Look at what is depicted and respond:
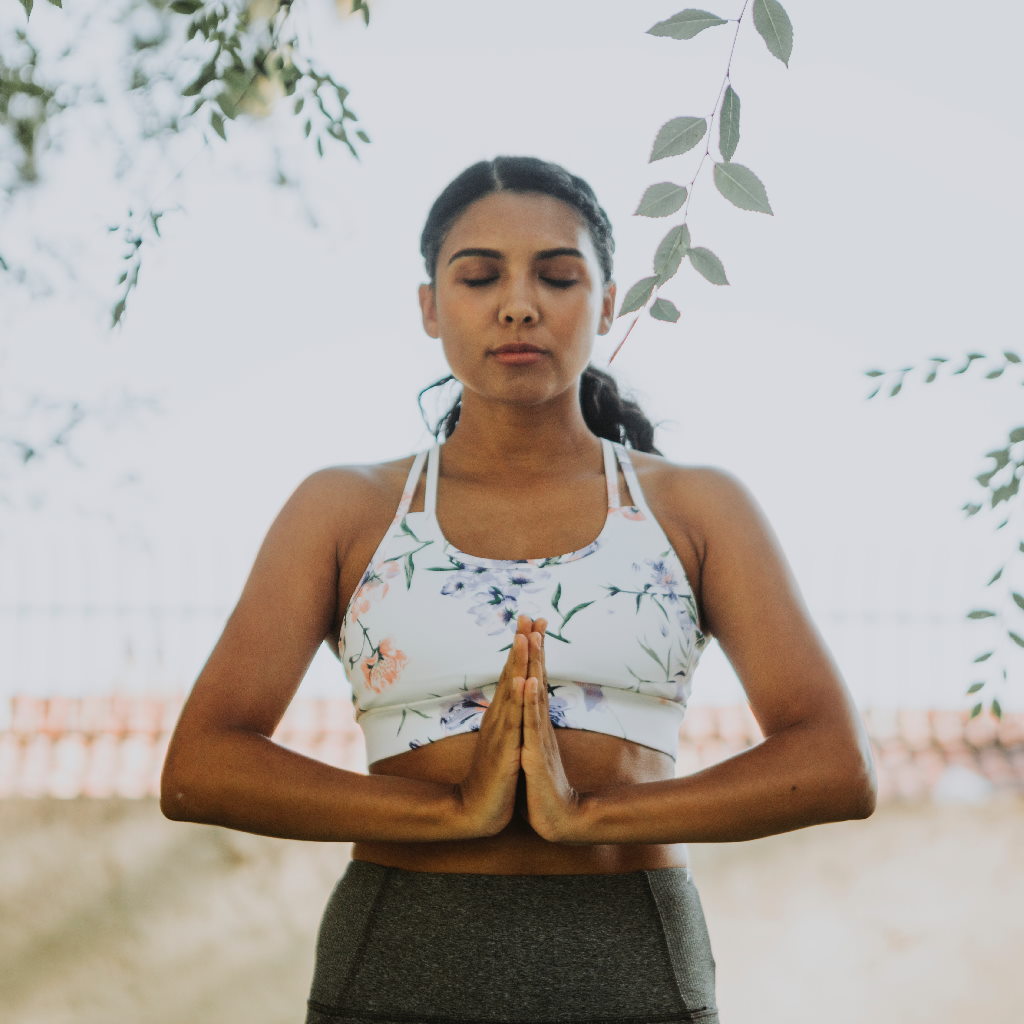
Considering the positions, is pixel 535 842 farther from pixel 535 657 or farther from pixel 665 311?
pixel 665 311

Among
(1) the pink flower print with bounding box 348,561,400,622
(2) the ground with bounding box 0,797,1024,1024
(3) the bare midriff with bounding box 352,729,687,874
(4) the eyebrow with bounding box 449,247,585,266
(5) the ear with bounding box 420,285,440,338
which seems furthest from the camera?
(2) the ground with bounding box 0,797,1024,1024

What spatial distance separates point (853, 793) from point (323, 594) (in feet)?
2.05

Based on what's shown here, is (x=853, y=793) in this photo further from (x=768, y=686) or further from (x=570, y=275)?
(x=570, y=275)

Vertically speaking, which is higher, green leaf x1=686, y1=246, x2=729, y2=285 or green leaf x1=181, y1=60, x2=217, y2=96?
green leaf x1=181, y1=60, x2=217, y2=96

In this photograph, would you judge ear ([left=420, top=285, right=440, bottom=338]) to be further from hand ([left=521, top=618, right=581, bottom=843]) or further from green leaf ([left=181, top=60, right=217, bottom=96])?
hand ([left=521, top=618, right=581, bottom=843])

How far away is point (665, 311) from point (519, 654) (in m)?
0.36

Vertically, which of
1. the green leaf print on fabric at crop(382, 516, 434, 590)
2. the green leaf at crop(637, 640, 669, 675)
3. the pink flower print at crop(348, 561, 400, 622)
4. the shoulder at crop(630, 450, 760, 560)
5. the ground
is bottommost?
the ground

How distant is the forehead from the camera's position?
4.94 ft

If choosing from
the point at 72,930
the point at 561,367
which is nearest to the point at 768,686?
the point at 561,367

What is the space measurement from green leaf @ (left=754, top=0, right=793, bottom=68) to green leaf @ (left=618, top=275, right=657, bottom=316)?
21 centimetres

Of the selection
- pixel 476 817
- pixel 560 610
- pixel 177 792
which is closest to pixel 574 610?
pixel 560 610

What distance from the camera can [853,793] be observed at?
1.27 metres

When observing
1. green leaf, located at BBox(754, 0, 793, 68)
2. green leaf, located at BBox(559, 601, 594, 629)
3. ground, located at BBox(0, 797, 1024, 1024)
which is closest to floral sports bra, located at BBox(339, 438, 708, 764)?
green leaf, located at BBox(559, 601, 594, 629)

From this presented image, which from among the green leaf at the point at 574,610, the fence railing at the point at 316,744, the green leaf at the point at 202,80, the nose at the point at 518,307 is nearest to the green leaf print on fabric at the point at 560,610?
the green leaf at the point at 574,610
